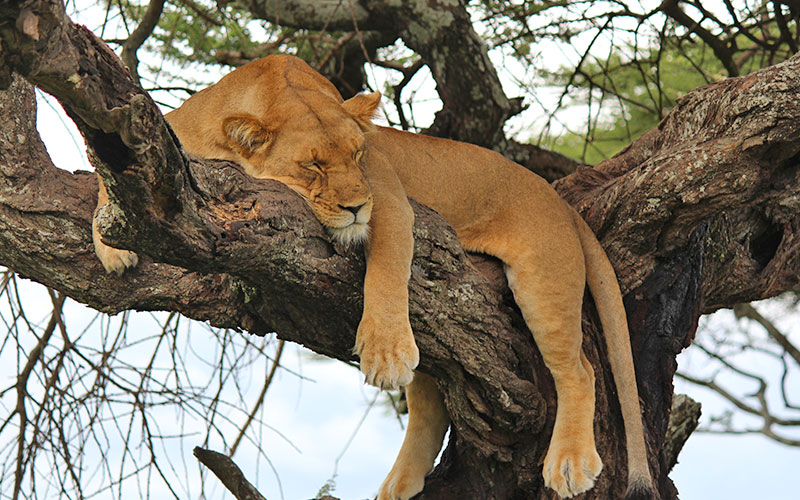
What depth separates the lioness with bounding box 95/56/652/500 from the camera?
256cm

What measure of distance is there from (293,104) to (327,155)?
0.28m

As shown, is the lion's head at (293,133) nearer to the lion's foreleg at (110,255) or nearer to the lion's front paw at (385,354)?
the lion's front paw at (385,354)

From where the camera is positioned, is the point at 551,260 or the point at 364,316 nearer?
the point at 364,316

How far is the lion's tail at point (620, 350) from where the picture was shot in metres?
3.11

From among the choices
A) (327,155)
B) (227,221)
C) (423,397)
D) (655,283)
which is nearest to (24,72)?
(227,221)

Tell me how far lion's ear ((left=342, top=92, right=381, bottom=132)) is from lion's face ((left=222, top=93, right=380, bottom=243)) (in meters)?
0.08

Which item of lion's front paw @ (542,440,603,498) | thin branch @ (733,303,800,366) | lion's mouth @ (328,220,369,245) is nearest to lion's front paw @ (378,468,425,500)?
lion's front paw @ (542,440,603,498)

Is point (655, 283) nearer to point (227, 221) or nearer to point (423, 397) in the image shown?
point (423, 397)

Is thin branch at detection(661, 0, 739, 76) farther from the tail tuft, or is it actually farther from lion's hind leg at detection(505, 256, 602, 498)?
the tail tuft

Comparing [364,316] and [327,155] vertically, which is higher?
[327,155]

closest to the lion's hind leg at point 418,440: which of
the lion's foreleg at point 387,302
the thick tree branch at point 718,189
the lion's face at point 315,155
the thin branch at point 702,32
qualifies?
the thick tree branch at point 718,189

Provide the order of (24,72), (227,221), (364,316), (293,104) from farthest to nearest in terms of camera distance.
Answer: (293,104) < (364,316) < (227,221) < (24,72)

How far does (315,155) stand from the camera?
264 cm

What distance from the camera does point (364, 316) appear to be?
2516 millimetres
